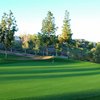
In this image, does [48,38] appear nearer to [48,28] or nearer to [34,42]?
[48,28]

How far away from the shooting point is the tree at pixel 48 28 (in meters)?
86.8

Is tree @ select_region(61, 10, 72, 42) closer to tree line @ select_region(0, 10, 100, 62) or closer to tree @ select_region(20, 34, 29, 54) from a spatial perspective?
tree line @ select_region(0, 10, 100, 62)

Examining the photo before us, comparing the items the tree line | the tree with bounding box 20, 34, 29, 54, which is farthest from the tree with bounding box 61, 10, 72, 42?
the tree with bounding box 20, 34, 29, 54

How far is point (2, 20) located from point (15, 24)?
339 centimetres

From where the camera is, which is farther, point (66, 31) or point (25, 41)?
point (25, 41)

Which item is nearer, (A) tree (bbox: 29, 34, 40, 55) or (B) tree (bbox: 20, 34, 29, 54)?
(A) tree (bbox: 29, 34, 40, 55)

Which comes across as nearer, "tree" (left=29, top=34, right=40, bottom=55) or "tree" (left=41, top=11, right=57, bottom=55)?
"tree" (left=41, top=11, right=57, bottom=55)

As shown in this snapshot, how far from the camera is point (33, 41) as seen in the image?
3915 inches

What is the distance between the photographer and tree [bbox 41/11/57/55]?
285ft

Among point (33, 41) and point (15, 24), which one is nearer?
point (15, 24)

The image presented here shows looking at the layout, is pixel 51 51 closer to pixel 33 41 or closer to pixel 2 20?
pixel 33 41

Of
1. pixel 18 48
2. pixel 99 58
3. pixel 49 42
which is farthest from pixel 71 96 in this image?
pixel 18 48

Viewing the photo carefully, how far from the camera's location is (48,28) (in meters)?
88.1

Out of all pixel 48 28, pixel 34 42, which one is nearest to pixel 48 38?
pixel 48 28
